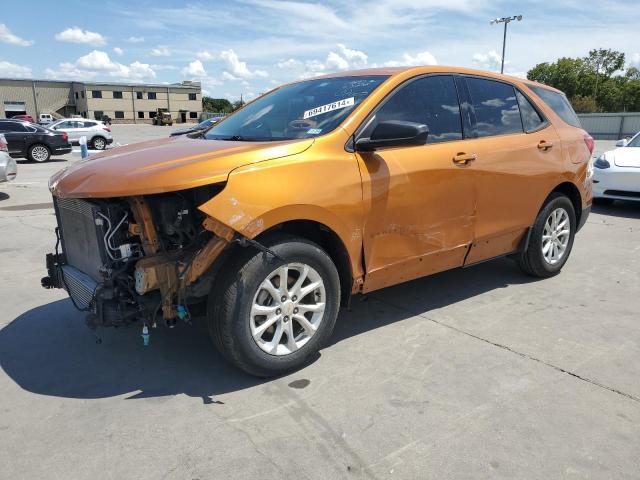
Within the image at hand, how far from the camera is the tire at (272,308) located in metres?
2.96

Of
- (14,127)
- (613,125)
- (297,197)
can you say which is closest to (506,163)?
(297,197)

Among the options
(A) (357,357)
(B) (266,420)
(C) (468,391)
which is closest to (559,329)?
(C) (468,391)

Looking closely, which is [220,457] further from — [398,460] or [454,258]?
[454,258]

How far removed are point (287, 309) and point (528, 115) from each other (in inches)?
118

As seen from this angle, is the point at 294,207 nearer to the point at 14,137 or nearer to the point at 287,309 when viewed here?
the point at 287,309

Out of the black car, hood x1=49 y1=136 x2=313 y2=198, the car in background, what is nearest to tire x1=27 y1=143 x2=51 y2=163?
the black car

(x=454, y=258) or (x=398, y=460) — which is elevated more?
(x=454, y=258)

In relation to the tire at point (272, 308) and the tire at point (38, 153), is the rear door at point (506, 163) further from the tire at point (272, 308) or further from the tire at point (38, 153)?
the tire at point (38, 153)

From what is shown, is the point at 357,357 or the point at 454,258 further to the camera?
the point at 454,258

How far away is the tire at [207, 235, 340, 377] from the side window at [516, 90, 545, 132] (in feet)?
8.25

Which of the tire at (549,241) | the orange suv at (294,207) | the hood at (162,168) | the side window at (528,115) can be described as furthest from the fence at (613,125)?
the hood at (162,168)

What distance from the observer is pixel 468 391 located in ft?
10.1

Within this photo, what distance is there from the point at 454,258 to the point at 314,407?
1844 mm

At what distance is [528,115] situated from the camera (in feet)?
15.5
